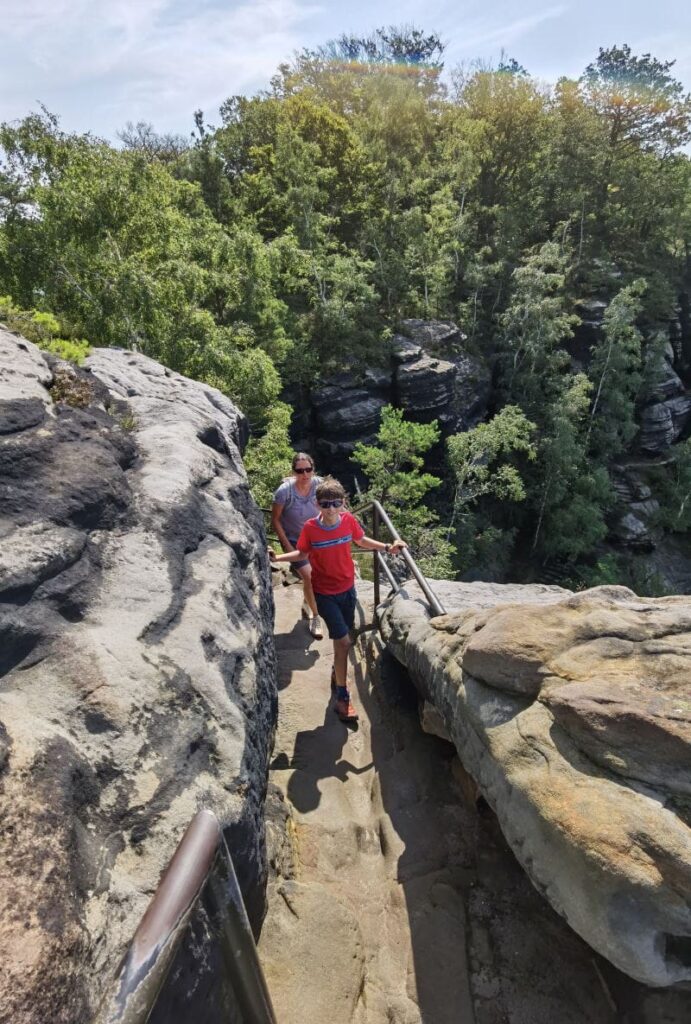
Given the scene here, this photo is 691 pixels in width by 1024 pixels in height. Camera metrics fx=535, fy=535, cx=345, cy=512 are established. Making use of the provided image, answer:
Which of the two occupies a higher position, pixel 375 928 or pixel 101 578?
pixel 101 578

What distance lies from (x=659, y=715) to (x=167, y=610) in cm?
236

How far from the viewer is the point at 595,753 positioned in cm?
247

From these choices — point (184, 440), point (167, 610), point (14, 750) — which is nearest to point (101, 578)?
point (167, 610)

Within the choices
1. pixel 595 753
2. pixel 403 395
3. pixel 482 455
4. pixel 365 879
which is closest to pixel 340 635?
pixel 365 879

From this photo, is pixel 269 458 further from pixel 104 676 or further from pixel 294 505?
pixel 104 676

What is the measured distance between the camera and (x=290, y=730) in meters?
4.26

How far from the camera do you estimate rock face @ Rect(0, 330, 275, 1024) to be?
60.0 inches

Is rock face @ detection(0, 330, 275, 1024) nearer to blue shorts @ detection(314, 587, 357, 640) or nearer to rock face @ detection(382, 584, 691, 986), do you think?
blue shorts @ detection(314, 587, 357, 640)

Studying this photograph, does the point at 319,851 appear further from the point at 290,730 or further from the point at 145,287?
the point at 145,287

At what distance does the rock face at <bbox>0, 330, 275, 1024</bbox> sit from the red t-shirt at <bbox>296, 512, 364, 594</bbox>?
467 millimetres

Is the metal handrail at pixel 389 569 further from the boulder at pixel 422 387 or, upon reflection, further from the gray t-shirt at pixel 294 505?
the boulder at pixel 422 387

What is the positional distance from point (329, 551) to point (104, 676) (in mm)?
2302

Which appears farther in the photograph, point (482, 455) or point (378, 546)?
Answer: point (482, 455)

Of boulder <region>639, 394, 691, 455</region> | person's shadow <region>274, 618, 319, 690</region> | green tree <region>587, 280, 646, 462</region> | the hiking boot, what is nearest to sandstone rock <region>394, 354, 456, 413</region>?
green tree <region>587, 280, 646, 462</region>
